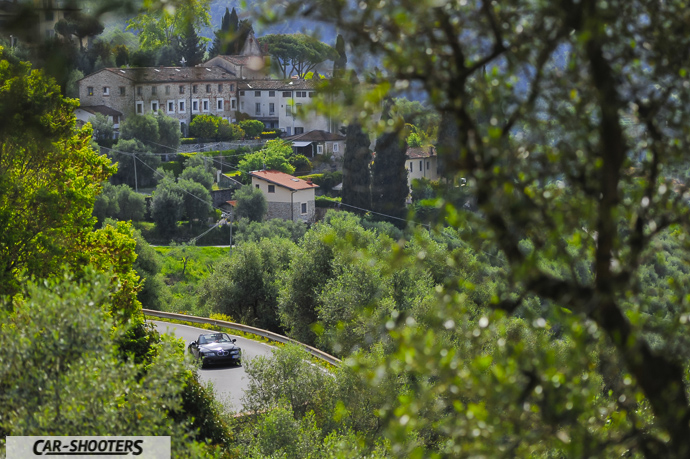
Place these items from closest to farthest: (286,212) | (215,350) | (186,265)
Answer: (215,350) → (186,265) → (286,212)

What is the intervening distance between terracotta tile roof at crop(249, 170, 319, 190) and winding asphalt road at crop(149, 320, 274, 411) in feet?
102

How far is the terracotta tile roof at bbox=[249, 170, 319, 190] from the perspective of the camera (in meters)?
54.2

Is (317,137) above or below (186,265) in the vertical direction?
above

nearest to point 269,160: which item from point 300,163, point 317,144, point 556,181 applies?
point 300,163

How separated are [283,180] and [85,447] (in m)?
50.7

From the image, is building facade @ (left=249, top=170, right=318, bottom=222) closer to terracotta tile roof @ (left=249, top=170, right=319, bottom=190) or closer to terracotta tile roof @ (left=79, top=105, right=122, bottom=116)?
terracotta tile roof @ (left=249, top=170, right=319, bottom=190)

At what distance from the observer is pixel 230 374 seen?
19.5 metres

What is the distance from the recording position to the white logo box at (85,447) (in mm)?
5094

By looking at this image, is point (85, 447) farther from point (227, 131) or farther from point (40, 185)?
point (227, 131)

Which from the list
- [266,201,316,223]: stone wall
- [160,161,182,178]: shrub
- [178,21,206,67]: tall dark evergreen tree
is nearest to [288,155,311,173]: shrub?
[160,161,182,178]: shrub

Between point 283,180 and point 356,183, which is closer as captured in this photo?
point 356,183

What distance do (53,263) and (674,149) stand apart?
10971 mm

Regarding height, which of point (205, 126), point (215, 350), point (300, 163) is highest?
point (205, 126)

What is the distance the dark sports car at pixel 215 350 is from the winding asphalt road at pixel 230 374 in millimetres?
228
